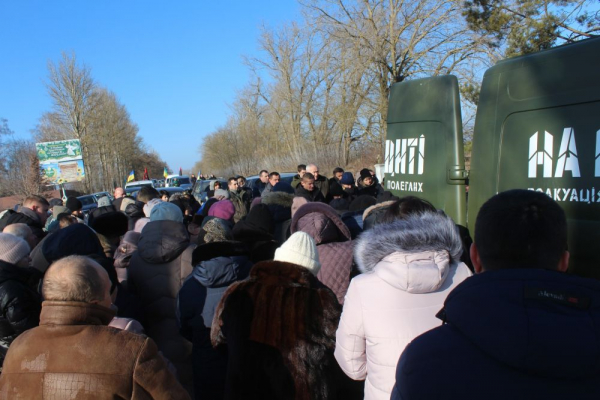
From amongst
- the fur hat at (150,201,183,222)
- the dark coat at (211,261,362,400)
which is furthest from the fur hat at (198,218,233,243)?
the dark coat at (211,261,362,400)

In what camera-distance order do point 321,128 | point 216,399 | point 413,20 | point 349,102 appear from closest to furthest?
point 216,399 < point 413,20 < point 349,102 < point 321,128

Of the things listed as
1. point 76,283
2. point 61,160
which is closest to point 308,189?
point 76,283

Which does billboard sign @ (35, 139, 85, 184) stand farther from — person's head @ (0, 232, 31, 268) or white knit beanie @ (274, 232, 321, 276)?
white knit beanie @ (274, 232, 321, 276)

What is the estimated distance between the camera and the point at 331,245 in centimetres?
361

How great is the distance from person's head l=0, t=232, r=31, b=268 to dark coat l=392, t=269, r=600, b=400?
3.14 metres

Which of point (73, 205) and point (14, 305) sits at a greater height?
point (73, 205)

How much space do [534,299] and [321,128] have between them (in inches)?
1485

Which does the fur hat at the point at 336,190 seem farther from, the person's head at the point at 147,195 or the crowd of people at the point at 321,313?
the crowd of people at the point at 321,313

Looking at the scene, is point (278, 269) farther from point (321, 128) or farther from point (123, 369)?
point (321, 128)

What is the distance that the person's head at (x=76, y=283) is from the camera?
2090 mm

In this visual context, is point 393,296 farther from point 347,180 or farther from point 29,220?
point 347,180

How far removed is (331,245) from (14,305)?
2117 mm

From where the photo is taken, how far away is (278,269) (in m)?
2.70

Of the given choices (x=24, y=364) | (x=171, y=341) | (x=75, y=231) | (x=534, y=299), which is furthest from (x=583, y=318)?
(x=75, y=231)
